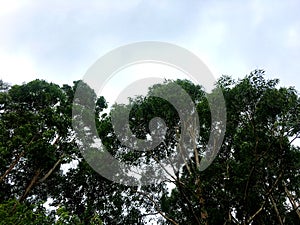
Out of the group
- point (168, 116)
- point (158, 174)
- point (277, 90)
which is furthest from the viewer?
point (158, 174)

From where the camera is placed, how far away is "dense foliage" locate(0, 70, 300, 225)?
13820 mm

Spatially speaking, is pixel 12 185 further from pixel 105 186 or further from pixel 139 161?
pixel 139 161

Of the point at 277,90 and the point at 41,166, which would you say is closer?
the point at 277,90

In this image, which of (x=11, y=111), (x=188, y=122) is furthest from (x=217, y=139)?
(x=11, y=111)

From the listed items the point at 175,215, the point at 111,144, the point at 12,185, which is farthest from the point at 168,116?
the point at 12,185

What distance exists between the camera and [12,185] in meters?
17.2

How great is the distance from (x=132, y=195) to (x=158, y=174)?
1.68m

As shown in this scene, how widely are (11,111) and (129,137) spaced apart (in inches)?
231

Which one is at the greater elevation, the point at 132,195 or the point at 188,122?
the point at 188,122

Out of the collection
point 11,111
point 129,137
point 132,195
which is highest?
point 11,111

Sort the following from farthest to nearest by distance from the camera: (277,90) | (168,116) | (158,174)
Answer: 1. (158,174)
2. (168,116)
3. (277,90)

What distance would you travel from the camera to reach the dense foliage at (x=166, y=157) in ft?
45.3

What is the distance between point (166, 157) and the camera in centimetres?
1738

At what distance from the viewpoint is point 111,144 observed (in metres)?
17.5
